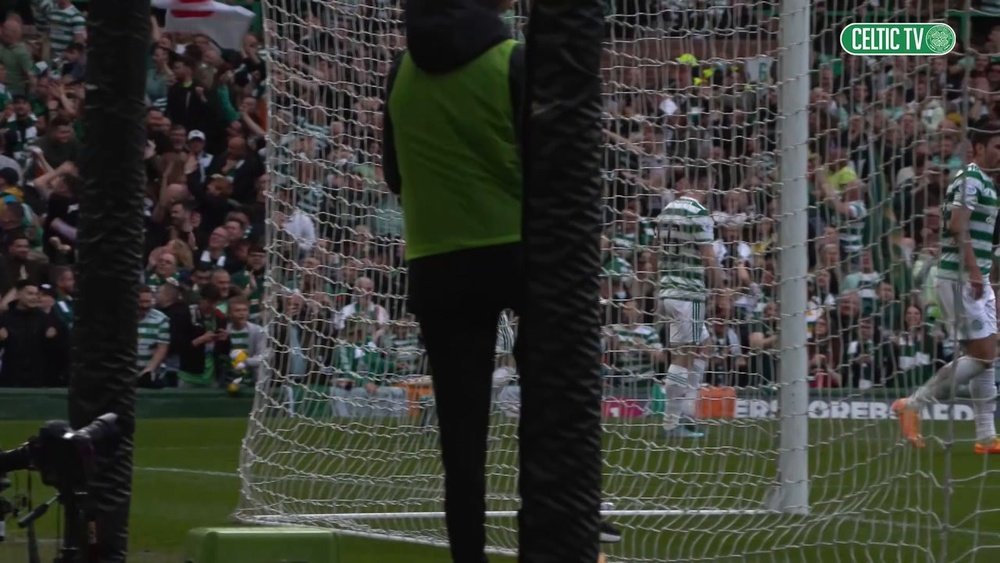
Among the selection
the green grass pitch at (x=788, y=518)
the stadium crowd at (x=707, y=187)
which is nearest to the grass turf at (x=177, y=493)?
the green grass pitch at (x=788, y=518)

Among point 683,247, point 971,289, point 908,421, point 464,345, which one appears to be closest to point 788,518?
point 908,421

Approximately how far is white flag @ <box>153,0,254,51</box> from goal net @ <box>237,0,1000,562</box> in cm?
1147

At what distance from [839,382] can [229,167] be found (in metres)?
12.4

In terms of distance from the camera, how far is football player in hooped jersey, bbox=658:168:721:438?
8773 millimetres

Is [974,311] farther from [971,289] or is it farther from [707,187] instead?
[707,187]

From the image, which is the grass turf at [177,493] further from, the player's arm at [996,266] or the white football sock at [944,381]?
the player's arm at [996,266]

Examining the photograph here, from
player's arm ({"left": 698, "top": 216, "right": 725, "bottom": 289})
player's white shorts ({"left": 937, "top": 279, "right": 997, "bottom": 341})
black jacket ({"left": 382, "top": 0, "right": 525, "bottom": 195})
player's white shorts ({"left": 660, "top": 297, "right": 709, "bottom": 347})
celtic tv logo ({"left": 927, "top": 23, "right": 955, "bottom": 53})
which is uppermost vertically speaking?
celtic tv logo ({"left": 927, "top": 23, "right": 955, "bottom": 53})

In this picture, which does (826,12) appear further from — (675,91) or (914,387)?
(914,387)

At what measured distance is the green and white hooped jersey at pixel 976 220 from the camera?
7.38 meters

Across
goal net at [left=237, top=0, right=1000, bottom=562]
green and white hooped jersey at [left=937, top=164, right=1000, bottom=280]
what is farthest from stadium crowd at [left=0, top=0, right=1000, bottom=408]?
green and white hooped jersey at [left=937, top=164, right=1000, bottom=280]

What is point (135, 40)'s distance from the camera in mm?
5285

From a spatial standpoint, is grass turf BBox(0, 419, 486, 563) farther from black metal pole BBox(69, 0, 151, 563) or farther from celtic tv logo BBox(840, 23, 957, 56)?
celtic tv logo BBox(840, 23, 957, 56)

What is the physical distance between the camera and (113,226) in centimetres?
528

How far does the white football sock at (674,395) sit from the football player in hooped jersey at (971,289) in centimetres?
117
